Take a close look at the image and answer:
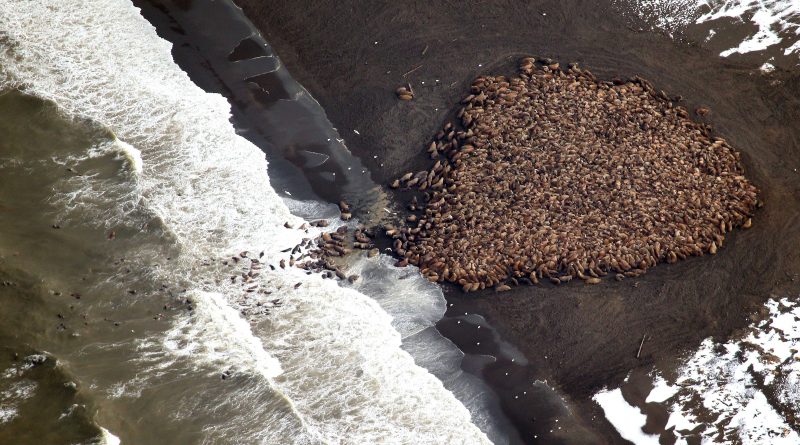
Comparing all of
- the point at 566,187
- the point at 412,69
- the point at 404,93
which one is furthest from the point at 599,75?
the point at 404,93

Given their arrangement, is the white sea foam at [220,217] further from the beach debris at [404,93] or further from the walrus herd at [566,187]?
the beach debris at [404,93]

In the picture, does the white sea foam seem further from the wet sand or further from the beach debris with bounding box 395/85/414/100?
the beach debris with bounding box 395/85/414/100

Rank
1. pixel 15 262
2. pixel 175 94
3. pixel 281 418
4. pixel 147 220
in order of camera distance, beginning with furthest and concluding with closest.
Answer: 1. pixel 175 94
2. pixel 147 220
3. pixel 15 262
4. pixel 281 418

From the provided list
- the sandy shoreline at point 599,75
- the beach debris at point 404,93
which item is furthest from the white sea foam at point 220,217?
the beach debris at point 404,93

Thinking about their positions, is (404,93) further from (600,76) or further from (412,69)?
(600,76)

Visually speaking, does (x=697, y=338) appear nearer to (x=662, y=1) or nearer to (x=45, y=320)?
(x=662, y=1)

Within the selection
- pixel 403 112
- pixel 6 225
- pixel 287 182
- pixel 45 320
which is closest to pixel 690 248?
pixel 403 112
